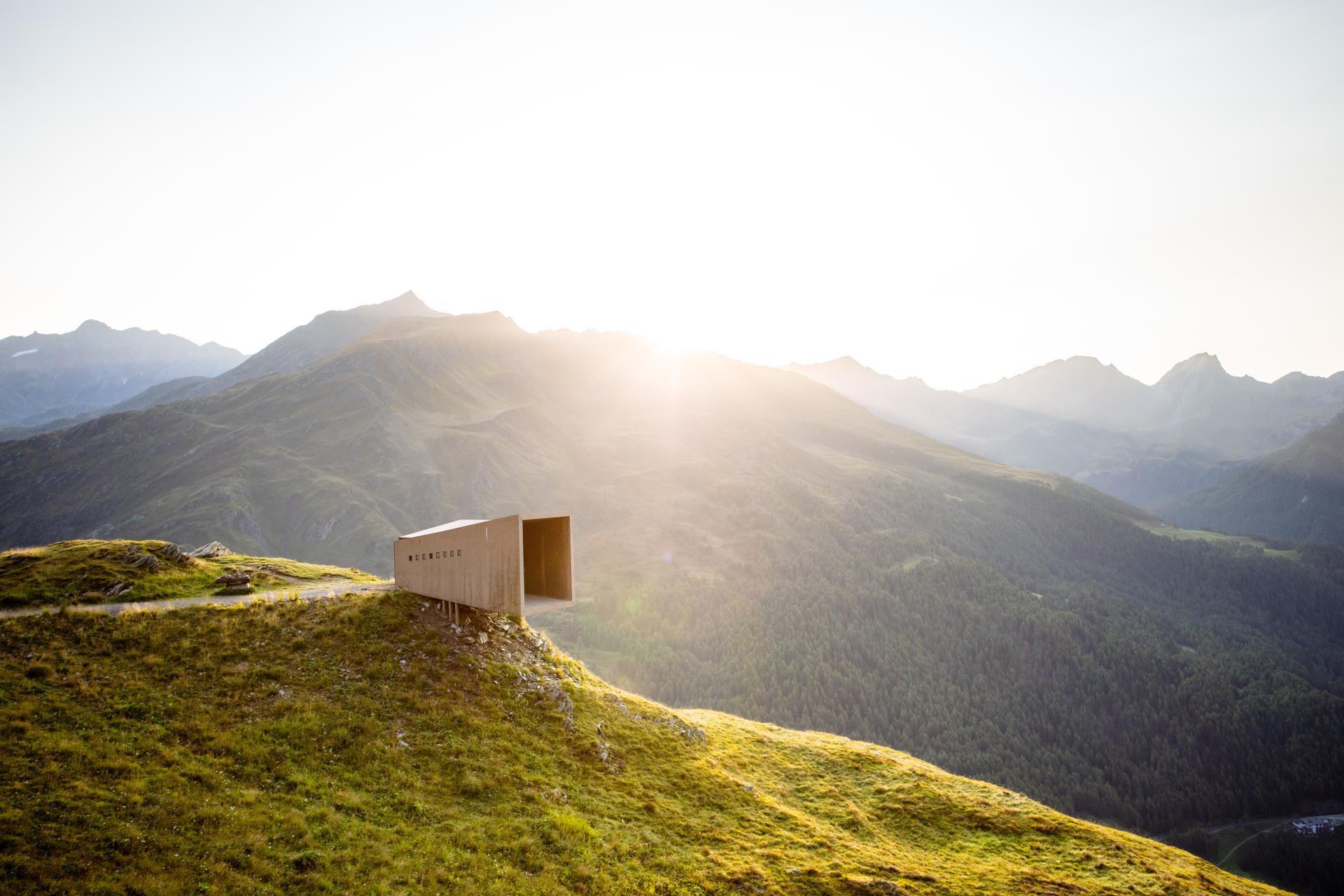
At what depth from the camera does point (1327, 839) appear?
13688 cm

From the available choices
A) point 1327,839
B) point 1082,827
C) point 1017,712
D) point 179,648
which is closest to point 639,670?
point 1017,712

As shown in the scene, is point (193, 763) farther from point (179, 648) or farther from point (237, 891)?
point (179, 648)

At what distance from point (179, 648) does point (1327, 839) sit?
230 meters

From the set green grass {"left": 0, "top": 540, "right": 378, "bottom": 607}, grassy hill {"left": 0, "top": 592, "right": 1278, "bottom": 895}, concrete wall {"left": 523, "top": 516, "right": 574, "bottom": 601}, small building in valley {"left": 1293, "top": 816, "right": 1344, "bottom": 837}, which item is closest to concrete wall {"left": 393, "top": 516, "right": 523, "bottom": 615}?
grassy hill {"left": 0, "top": 592, "right": 1278, "bottom": 895}

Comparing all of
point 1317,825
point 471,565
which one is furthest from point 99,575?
point 1317,825

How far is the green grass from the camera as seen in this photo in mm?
26031

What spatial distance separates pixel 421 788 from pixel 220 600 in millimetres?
16581

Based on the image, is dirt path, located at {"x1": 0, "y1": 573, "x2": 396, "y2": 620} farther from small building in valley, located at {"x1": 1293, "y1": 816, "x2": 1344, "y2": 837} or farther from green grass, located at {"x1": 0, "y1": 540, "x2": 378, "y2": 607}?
small building in valley, located at {"x1": 1293, "y1": 816, "x2": 1344, "y2": 837}

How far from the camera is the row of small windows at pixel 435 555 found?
31.2 m

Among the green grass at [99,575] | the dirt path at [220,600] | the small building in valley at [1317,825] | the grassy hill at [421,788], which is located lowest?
the small building in valley at [1317,825]

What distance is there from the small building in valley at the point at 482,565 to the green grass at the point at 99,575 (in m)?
8.98

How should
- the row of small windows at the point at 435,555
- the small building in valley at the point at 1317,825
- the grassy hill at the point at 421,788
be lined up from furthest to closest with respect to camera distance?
the small building in valley at the point at 1317,825, the row of small windows at the point at 435,555, the grassy hill at the point at 421,788

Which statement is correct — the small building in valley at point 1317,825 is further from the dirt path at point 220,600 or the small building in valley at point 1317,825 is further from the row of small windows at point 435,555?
the dirt path at point 220,600

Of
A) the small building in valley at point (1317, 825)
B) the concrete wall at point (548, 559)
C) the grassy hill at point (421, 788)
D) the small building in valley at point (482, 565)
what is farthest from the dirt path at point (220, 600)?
the small building in valley at point (1317, 825)
